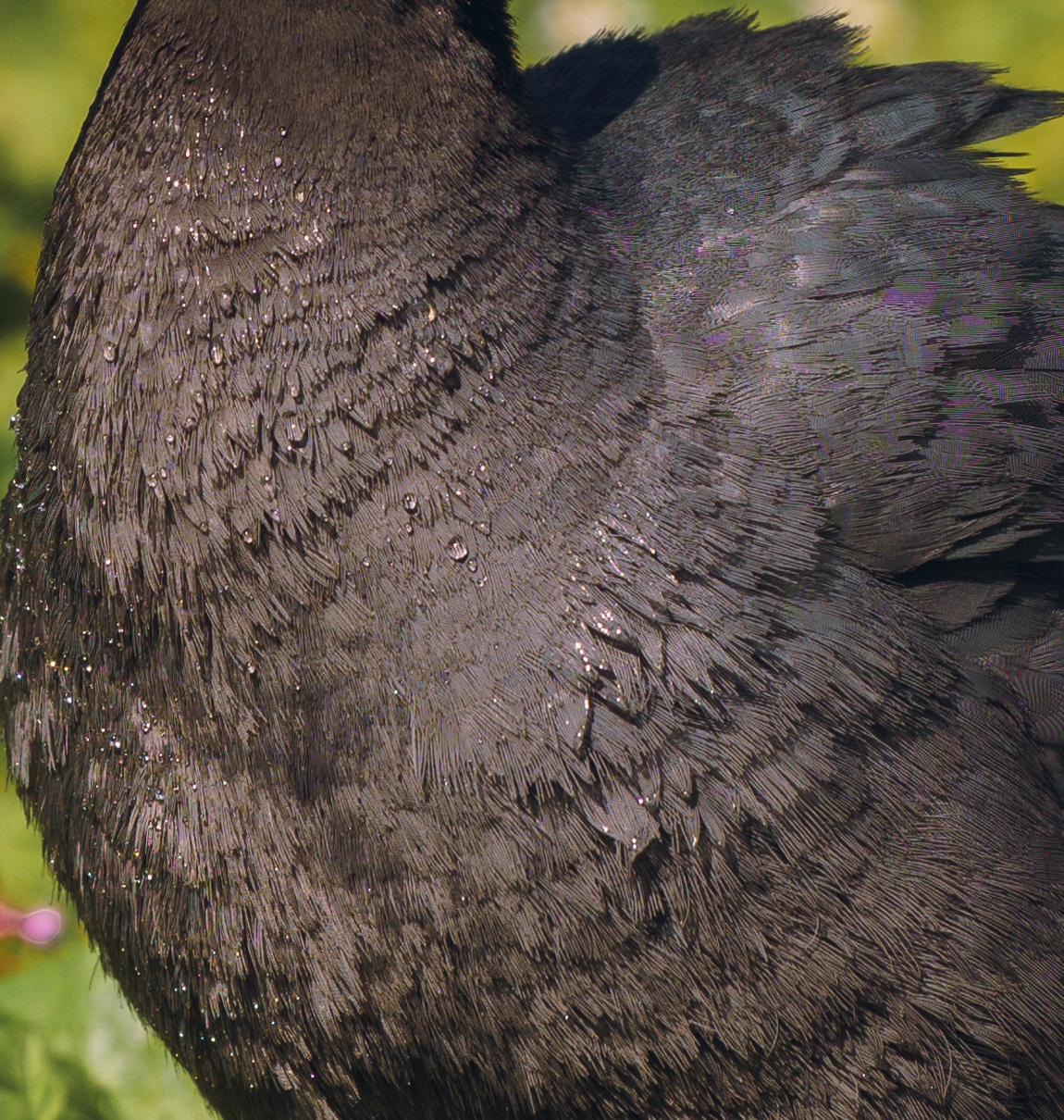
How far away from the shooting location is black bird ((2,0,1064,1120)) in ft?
5.01

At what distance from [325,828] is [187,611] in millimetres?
276

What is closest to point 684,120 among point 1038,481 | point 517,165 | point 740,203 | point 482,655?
point 740,203

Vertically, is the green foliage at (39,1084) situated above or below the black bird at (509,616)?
below

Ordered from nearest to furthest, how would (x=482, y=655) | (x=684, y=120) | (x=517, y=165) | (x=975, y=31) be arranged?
(x=482, y=655)
(x=517, y=165)
(x=684, y=120)
(x=975, y=31)

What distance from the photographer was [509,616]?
152 cm

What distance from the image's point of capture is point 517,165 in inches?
64.9

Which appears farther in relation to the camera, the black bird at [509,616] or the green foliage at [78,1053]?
the green foliage at [78,1053]

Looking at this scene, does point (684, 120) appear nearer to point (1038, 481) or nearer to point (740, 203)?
point (740, 203)

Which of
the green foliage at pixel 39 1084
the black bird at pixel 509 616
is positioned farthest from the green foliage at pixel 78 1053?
the black bird at pixel 509 616

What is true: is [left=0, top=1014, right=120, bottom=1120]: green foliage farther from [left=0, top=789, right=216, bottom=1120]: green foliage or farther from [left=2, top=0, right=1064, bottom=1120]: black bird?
[left=2, top=0, right=1064, bottom=1120]: black bird

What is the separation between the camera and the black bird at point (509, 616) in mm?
1526

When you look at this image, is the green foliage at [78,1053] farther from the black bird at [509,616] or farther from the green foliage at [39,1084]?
the black bird at [509,616]

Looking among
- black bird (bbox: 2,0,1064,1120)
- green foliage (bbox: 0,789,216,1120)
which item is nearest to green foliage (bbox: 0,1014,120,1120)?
green foliage (bbox: 0,789,216,1120)

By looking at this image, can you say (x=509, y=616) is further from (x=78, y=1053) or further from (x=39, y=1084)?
(x=78, y=1053)
